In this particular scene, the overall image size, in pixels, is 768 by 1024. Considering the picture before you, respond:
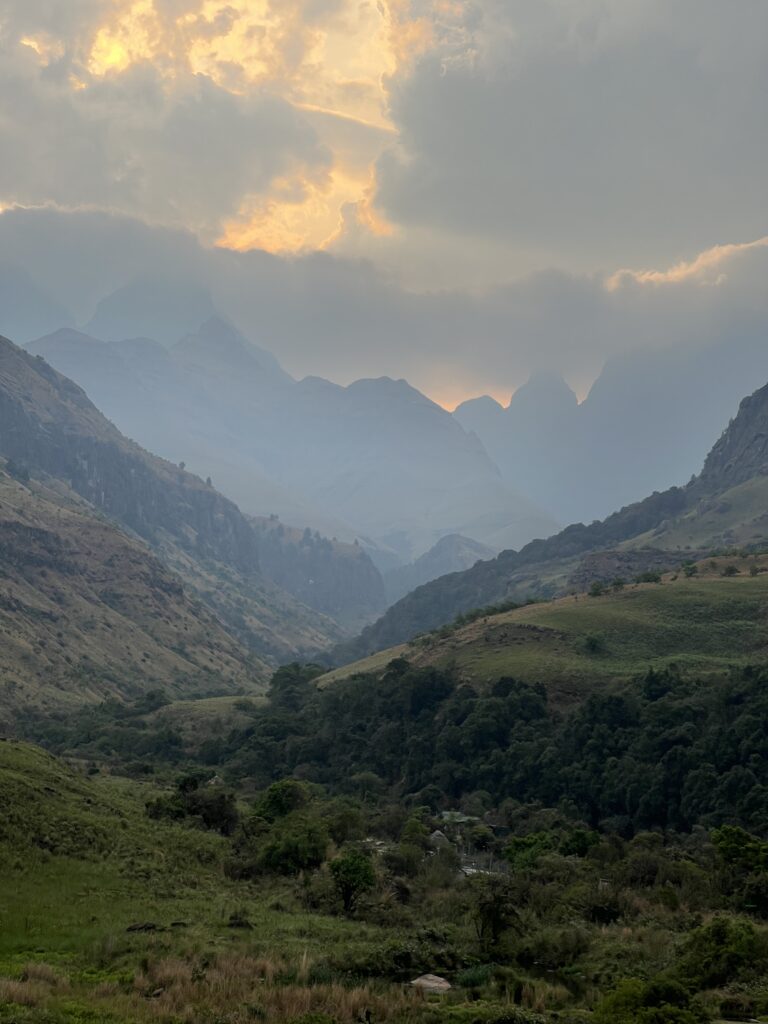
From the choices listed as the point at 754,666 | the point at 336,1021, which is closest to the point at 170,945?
the point at 336,1021

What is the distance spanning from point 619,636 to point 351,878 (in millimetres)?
76230

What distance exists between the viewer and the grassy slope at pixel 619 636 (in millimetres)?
98188

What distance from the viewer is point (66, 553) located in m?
193

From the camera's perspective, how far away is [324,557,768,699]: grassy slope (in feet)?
322

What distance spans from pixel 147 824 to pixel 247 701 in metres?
82.1

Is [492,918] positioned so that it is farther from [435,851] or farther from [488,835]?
[488,835]

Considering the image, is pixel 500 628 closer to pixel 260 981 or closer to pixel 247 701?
pixel 247 701

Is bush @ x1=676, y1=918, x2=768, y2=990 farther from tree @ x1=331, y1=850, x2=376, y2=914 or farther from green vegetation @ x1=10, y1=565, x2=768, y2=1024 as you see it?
tree @ x1=331, y1=850, x2=376, y2=914

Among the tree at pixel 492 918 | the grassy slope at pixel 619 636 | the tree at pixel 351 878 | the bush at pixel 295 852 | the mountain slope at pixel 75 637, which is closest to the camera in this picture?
the tree at pixel 492 918

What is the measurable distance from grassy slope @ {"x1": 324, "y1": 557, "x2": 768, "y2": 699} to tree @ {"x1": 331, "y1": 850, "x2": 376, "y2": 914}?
188 ft

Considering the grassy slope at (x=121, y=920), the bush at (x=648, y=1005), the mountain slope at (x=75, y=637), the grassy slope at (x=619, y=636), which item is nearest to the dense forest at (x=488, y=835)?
the bush at (x=648, y=1005)

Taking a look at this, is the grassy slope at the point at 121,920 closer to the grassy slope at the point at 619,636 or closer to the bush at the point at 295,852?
the bush at the point at 295,852

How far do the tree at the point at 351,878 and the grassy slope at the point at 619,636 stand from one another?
57413mm

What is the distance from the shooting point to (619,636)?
110m
